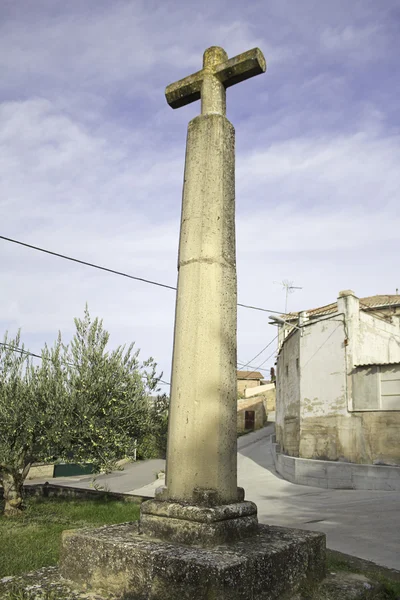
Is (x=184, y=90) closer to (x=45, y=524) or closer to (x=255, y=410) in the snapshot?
(x=45, y=524)

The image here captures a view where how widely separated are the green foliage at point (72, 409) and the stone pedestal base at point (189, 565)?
6.42 metres

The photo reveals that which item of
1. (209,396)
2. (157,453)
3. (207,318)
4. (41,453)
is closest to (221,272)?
(207,318)

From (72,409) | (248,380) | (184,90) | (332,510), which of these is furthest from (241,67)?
(248,380)

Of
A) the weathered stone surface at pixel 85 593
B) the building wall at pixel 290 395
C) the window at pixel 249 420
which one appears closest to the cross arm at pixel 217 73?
the weathered stone surface at pixel 85 593

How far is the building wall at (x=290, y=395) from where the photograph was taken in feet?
59.7

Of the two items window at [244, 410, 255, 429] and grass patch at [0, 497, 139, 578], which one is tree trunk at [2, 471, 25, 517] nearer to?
grass patch at [0, 497, 139, 578]

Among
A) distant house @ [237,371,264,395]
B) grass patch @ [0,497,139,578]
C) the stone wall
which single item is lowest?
grass patch @ [0,497,139,578]

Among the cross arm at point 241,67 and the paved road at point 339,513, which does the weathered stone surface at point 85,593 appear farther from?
the cross arm at point 241,67

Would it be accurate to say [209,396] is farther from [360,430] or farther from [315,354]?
[315,354]

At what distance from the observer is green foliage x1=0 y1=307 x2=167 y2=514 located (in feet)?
31.0

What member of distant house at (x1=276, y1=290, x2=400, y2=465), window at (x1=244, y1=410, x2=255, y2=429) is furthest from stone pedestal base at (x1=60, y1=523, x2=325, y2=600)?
window at (x1=244, y1=410, x2=255, y2=429)

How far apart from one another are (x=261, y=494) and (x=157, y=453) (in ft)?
53.3

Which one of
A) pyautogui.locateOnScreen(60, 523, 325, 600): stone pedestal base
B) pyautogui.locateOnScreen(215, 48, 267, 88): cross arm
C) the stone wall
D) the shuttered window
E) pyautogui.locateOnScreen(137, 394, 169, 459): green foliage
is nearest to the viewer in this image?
pyautogui.locateOnScreen(60, 523, 325, 600): stone pedestal base

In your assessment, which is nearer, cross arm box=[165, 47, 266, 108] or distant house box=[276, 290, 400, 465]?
cross arm box=[165, 47, 266, 108]
